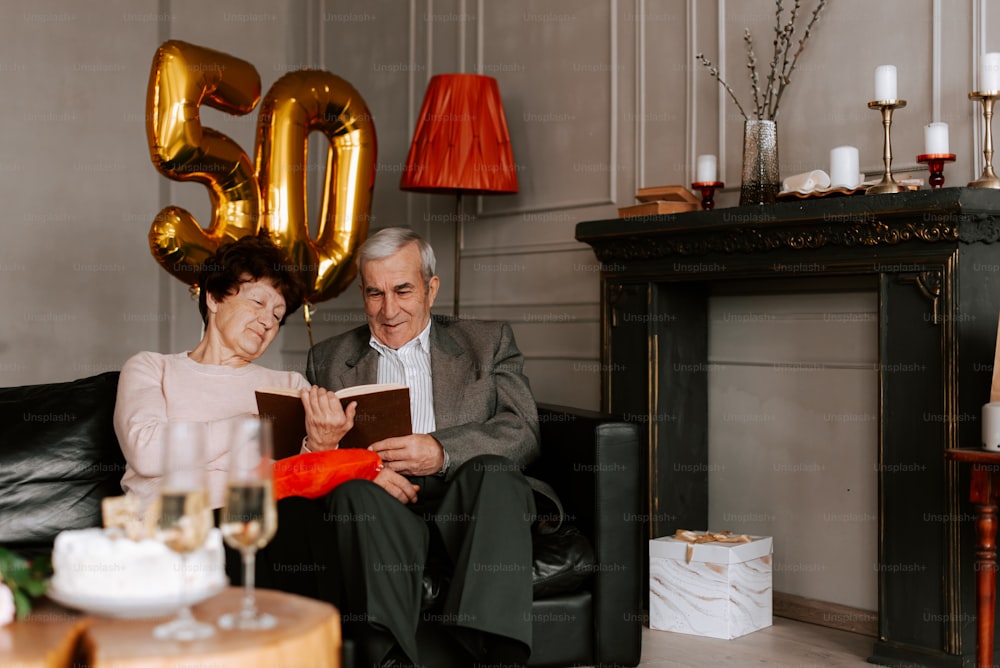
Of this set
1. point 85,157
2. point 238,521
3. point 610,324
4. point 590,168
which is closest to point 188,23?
point 85,157

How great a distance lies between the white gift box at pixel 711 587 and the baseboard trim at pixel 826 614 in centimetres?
18

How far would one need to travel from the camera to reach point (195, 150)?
3523mm

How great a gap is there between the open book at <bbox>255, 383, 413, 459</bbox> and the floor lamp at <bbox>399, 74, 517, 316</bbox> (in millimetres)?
1447

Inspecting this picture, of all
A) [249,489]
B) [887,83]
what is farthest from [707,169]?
[249,489]

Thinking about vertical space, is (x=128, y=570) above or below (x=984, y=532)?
above

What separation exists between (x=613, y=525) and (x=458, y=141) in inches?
68.5

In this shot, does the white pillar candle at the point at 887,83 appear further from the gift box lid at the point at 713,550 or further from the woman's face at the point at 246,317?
the woman's face at the point at 246,317

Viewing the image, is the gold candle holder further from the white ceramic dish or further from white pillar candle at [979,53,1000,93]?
the white ceramic dish

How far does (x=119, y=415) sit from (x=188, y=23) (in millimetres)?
3241

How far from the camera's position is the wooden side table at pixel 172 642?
1326 millimetres

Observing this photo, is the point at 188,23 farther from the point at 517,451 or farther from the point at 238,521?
the point at 238,521

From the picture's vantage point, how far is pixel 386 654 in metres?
2.20

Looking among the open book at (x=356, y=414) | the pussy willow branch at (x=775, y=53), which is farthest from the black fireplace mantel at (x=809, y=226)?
the open book at (x=356, y=414)

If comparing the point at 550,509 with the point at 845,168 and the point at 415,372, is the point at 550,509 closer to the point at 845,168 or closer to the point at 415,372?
the point at 415,372
